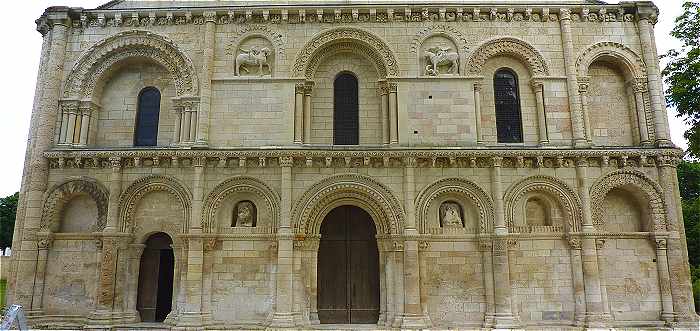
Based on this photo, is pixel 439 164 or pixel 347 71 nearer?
pixel 439 164

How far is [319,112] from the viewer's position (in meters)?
16.9

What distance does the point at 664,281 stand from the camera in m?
15.2

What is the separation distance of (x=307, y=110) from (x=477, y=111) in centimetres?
595

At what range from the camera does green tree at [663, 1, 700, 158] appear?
1532 cm

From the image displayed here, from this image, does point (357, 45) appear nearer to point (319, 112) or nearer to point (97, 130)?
point (319, 112)

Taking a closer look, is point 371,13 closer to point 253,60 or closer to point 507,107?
point 253,60

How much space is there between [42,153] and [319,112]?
957 centimetres

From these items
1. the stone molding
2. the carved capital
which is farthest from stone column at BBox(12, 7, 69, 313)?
the carved capital

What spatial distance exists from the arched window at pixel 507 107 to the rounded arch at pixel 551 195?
1.74m

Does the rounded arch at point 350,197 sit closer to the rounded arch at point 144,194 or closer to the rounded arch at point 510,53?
the rounded arch at point 144,194

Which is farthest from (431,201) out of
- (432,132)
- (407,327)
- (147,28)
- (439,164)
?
(147,28)

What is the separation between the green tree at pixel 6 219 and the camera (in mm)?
43031

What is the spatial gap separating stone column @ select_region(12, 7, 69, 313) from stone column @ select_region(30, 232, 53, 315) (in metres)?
0.09

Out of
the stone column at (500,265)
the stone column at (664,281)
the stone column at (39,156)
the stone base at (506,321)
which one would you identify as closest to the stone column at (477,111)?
the stone column at (500,265)
